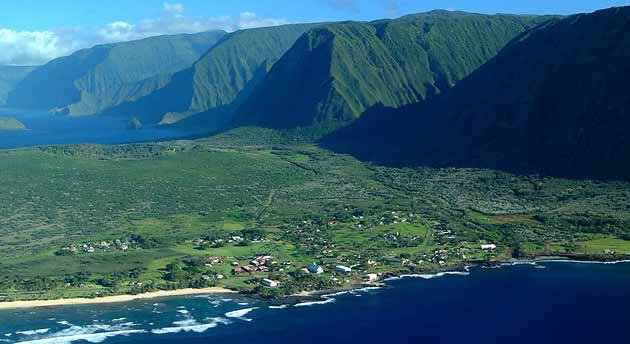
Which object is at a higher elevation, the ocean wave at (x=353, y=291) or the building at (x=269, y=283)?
the building at (x=269, y=283)

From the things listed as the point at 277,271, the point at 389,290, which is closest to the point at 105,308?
the point at 277,271

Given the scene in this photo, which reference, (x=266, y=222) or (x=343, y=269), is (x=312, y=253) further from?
(x=266, y=222)

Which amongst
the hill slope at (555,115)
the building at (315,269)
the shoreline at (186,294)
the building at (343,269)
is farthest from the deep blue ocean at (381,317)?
the hill slope at (555,115)

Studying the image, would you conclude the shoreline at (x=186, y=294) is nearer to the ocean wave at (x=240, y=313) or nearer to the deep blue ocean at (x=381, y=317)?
the deep blue ocean at (x=381, y=317)

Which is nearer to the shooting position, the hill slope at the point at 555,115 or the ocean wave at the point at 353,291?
the ocean wave at the point at 353,291

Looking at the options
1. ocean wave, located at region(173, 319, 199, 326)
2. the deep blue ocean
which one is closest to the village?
the deep blue ocean

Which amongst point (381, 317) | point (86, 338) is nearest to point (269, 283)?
point (381, 317)
